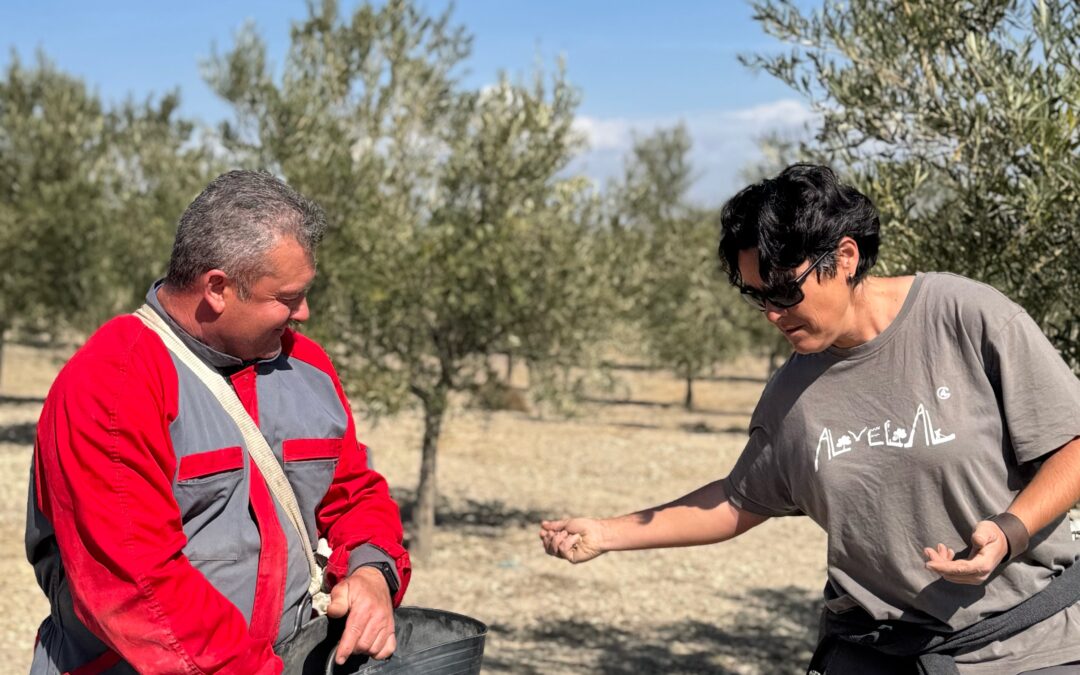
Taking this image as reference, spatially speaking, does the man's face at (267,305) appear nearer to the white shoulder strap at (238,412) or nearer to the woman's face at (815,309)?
the white shoulder strap at (238,412)

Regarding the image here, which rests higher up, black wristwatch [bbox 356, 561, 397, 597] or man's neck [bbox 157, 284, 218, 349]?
man's neck [bbox 157, 284, 218, 349]

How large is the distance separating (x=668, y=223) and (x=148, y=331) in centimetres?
3066

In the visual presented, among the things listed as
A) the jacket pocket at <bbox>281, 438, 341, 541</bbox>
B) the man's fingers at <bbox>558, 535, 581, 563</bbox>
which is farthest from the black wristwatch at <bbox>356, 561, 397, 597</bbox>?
the man's fingers at <bbox>558, 535, 581, 563</bbox>

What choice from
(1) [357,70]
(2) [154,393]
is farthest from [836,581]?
(1) [357,70]

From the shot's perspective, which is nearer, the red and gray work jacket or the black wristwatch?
the red and gray work jacket

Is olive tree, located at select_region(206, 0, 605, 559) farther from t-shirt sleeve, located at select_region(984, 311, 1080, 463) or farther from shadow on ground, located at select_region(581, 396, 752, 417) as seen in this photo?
shadow on ground, located at select_region(581, 396, 752, 417)

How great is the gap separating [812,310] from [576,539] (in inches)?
39.7

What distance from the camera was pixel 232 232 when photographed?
259cm

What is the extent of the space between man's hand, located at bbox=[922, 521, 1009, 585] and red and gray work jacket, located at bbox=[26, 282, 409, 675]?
130 cm

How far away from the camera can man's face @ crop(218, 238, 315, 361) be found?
2.61 metres

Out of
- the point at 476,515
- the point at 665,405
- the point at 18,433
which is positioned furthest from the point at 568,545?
the point at 665,405

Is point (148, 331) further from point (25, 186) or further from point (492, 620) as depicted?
point (25, 186)

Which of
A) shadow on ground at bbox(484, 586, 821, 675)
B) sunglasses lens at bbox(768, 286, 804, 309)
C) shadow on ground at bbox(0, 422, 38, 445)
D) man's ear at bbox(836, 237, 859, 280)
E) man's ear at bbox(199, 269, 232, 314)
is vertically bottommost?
shadow on ground at bbox(0, 422, 38, 445)

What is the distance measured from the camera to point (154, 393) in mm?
2432
